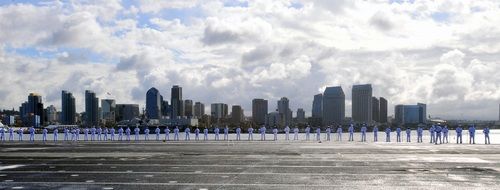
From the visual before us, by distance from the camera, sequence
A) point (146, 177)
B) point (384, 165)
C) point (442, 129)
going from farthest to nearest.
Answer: point (442, 129) < point (384, 165) < point (146, 177)

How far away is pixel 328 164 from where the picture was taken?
103 feet

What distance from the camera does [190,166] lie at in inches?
1206

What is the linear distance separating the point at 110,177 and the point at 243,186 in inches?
270

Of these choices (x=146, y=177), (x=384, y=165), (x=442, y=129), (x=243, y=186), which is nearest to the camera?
(x=243, y=186)

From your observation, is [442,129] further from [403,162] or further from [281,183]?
[281,183]

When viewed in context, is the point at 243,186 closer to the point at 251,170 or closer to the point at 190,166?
the point at 251,170

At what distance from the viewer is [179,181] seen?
2336 centimetres

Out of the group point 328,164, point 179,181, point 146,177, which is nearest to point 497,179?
point 328,164

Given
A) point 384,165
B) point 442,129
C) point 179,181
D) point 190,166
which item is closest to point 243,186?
point 179,181

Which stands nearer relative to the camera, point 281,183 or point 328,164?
point 281,183

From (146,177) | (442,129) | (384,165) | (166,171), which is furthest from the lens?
(442,129)

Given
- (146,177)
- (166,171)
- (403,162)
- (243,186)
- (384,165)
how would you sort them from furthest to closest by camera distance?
(403,162), (384,165), (166,171), (146,177), (243,186)

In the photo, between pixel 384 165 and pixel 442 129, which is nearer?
pixel 384 165

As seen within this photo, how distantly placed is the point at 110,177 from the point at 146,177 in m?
1.59
